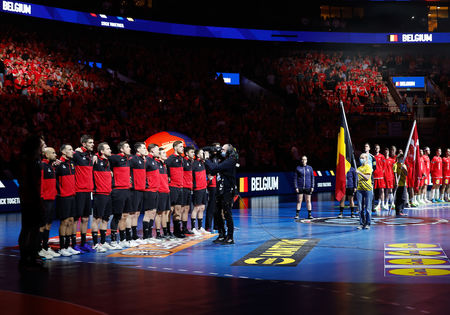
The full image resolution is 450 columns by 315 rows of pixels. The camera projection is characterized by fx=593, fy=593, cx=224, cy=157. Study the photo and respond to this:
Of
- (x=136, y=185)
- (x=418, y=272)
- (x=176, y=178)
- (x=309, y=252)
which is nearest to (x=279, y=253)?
(x=309, y=252)

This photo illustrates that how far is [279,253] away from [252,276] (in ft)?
8.31

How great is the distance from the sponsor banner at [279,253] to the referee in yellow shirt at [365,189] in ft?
8.87

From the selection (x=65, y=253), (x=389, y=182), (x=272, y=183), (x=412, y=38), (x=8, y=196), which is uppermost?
(x=412, y=38)

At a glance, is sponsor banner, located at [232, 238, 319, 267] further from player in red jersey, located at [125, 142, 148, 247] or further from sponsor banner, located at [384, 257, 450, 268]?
player in red jersey, located at [125, 142, 148, 247]

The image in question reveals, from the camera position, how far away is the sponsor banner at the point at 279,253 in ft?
35.2

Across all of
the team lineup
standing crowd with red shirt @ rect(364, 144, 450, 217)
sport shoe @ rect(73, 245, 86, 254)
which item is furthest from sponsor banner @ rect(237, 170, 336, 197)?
sport shoe @ rect(73, 245, 86, 254)

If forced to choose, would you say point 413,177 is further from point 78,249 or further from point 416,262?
point 78,249

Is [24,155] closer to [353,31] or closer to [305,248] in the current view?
[305,248]

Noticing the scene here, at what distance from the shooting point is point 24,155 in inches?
404

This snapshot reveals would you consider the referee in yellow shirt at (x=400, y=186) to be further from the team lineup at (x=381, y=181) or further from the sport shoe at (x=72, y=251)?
the sport shoe at (x=72, y=251)

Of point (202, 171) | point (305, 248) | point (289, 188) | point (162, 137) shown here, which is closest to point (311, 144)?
point (289, 188)

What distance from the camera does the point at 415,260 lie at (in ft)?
35.7

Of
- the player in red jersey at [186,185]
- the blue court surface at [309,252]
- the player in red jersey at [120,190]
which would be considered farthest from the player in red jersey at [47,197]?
the player in red jersey at [186,185]

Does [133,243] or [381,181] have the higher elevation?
[381,181]
